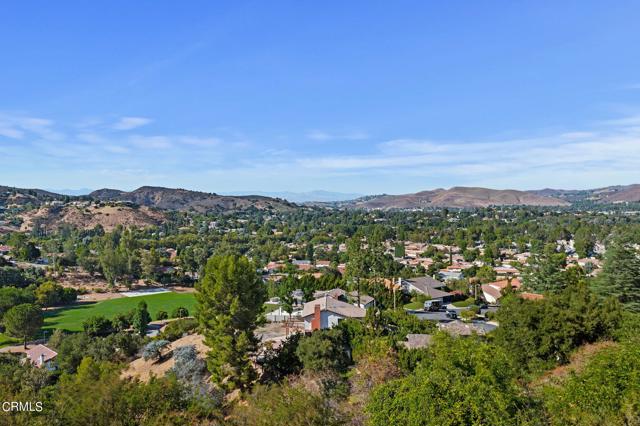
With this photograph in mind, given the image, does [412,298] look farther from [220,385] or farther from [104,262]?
[104,262]

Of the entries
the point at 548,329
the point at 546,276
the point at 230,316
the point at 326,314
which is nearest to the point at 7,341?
the point at 326,314

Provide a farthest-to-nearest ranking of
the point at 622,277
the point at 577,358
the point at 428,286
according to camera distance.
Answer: the point at 428,286, the point at 622,277, the point at 577,358

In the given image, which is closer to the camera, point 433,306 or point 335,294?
point 335,294

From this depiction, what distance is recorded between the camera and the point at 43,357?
35031 millimetres

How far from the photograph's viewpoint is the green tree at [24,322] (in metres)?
40.6

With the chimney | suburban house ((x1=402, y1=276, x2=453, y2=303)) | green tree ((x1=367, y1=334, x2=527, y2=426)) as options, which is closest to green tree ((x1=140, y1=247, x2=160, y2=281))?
suburban house ((x1=402, y1=276, x2=453, y2=303))

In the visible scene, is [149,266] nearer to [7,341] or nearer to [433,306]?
[7,341]

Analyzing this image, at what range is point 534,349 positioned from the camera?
74.4 feet

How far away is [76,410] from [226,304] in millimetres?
11955

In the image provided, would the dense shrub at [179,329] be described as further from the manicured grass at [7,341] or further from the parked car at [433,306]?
the parked car at [433,306]

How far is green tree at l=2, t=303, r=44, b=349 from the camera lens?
40.6 metres
